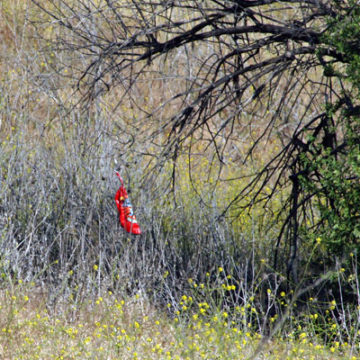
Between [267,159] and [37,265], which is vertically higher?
[267,159]

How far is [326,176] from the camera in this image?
419 centimetres

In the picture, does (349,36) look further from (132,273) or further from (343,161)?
(132,273)

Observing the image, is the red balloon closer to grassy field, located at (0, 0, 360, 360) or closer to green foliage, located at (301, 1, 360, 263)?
grassy field, located at (0, 0, 360, 360)

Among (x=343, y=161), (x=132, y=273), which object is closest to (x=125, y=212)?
(x=132, y=273)

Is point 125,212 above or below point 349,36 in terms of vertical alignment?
below

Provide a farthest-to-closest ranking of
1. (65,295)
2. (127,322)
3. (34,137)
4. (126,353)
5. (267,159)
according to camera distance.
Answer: (267,159) < (34,137) < (65,295) < (127,322) < (126,353)

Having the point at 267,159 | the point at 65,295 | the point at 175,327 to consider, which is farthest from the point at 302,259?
the point at 267,159

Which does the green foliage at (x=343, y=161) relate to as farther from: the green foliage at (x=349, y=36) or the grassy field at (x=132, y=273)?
the grassy field at (x=132, y=273)

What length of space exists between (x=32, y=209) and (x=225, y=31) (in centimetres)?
268

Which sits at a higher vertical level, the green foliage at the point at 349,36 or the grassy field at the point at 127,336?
the green foliage at the point at 349,36

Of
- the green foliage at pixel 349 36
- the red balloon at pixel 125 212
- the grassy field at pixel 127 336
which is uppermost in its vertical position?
the green foliage at pixel 349 36

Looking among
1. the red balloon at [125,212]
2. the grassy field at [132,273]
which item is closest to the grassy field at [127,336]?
the grassy field at [132,273]

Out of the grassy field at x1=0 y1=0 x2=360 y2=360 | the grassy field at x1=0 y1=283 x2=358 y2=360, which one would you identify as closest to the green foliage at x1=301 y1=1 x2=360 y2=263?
the grassy field at x1=0 y1=0 x2=360 y2=360

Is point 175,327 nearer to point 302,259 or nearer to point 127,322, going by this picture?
point 127,322
